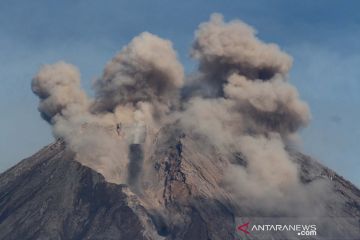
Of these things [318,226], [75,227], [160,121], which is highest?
[160,121]

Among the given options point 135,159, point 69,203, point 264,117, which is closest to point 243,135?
point 264,117

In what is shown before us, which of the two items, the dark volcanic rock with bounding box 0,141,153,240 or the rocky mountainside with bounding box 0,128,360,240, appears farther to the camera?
the dark volcanic rock with bounding box 0,141,153,240

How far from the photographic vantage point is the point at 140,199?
182m

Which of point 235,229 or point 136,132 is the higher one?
→ point 136,132

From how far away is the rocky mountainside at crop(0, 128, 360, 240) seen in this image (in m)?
176

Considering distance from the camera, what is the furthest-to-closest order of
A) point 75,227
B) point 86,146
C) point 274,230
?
point 86,146 → point 75,227 → point 274,230

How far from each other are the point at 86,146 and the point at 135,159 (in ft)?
24.3

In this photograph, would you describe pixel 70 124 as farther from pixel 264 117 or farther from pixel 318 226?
pixel 318 226

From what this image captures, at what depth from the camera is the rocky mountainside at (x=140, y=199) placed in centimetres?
17650

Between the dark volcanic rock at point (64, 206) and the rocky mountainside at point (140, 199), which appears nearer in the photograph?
the rocky mountainside at point (140, 199)

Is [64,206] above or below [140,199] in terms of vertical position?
below

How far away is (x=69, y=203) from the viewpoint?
18362 cm

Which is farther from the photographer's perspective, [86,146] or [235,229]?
Result: [86,146]

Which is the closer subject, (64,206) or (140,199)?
(140,199)
